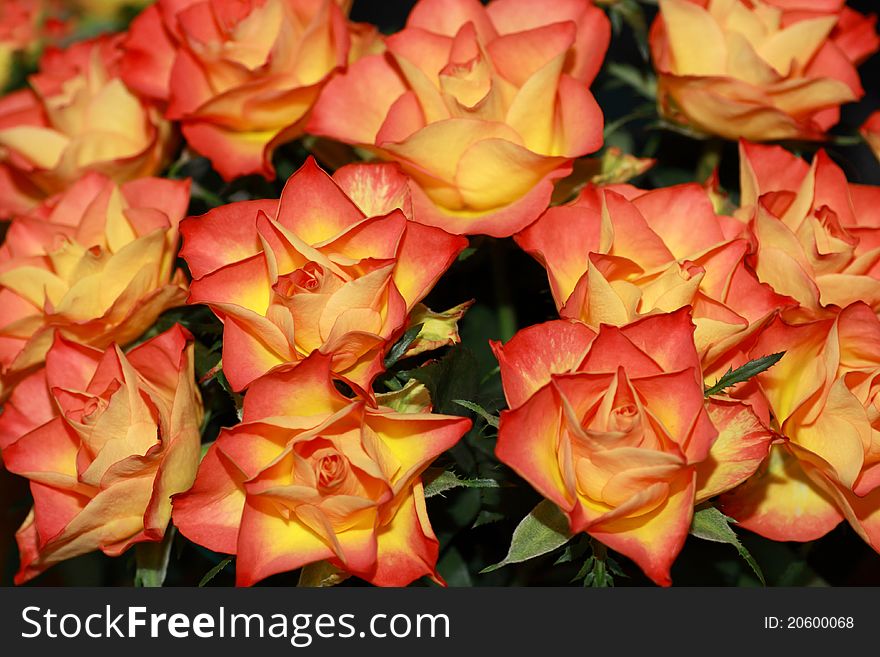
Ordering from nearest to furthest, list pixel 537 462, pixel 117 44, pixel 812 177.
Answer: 1. pixel 537 462
2. pixel 812 177
3. pixel 117 44

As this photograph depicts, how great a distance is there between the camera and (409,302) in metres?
0.47

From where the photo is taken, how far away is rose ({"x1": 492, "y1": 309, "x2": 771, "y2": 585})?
1.34 feet

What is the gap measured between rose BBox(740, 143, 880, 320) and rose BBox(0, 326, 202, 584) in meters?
0.30

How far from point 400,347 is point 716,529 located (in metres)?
0.17

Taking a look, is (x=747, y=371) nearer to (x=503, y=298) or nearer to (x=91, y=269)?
(x=503, y=298)

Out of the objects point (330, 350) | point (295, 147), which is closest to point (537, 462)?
point (330, 350)

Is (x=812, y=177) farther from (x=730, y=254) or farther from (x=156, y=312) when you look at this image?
(x=156, y=312)

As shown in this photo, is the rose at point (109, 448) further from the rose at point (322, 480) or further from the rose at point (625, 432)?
the rose at point (625, 432)

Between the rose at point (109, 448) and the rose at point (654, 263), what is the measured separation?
192mm

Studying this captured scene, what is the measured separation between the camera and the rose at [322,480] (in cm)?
43

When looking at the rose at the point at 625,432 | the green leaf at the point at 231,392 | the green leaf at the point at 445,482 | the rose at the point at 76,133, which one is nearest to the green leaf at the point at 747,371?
the rose at the point at 625,432

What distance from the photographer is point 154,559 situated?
523 mm

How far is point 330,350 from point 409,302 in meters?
0.06

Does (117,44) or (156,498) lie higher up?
(117,44)
